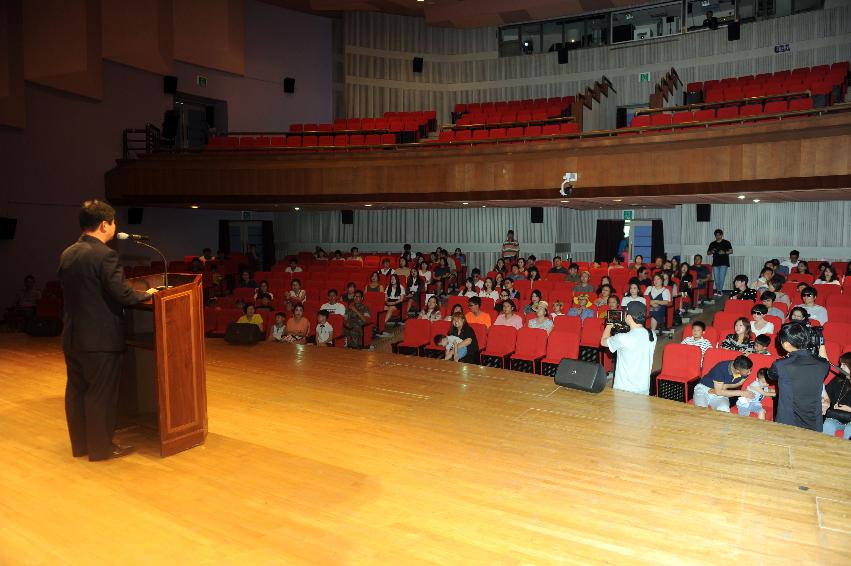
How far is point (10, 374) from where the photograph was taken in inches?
181

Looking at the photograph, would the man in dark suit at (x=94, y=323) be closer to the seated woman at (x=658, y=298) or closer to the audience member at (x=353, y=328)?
the audience member at (x=353, y=328)

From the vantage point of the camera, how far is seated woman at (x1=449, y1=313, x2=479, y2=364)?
5.82 meters

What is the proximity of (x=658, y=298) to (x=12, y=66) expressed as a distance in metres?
9.99

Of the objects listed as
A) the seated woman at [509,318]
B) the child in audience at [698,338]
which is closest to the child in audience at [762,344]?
the child in audience at [698,338]

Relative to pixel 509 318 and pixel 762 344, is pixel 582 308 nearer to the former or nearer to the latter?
pixel 509 318

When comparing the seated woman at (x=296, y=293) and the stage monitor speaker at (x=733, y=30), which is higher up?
the stage monitor speaker at (x=733, y=30)

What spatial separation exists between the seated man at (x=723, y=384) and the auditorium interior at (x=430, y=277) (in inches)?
1.4

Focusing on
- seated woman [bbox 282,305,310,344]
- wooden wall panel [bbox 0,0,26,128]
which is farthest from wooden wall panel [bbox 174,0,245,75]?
seated woman [bbox 282,305,310,344]

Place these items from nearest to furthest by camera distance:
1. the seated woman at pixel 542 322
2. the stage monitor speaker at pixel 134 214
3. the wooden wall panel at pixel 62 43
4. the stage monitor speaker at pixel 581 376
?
the stage monitor speaker at pixel 581 376 < the seated woman at pixel 542 322 < the wooden wall panel at pixel 62 43 < the stage monitor speaker at pixel 134 214

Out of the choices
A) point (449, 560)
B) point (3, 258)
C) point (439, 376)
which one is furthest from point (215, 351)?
point (3, 258)

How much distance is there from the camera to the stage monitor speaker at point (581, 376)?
4.11 meters

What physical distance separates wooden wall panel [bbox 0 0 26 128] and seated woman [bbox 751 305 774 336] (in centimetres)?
1039

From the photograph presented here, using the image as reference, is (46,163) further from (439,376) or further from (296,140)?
(439,376)

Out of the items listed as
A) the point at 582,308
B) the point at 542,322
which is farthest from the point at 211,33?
the point at 542,322
